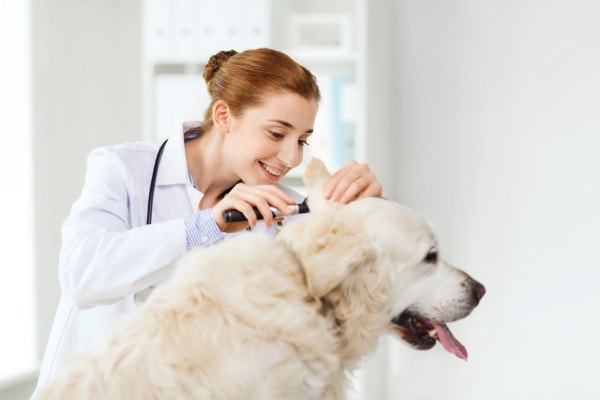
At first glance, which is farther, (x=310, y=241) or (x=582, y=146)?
(x=582, y=146)

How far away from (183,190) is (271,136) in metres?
0.28

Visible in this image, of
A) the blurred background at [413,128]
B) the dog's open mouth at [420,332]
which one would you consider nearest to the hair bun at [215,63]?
the blurred background at [413,128]

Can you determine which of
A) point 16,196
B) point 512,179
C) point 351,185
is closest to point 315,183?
point 351,185

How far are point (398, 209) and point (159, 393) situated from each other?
58 centimetres

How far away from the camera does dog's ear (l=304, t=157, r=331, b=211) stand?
1322 millimetres

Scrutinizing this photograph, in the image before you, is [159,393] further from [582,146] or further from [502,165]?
[502,165]

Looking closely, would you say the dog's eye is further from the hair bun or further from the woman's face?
the hair bun

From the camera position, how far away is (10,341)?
296 centimetres

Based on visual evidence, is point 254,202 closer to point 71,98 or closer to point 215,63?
point 215,63

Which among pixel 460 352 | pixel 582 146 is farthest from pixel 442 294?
pixel 582 146

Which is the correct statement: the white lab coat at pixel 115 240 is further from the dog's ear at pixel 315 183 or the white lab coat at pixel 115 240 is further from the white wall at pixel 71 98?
the white wall at pixel 71 98

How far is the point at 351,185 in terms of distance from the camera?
134 centimetres

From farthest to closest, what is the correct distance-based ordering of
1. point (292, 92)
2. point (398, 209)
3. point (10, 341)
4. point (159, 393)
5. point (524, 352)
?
point (10, 341), point (524, 352), point (292, 92), point (398, 209), point (159, 393)

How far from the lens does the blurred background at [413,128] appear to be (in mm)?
2188
